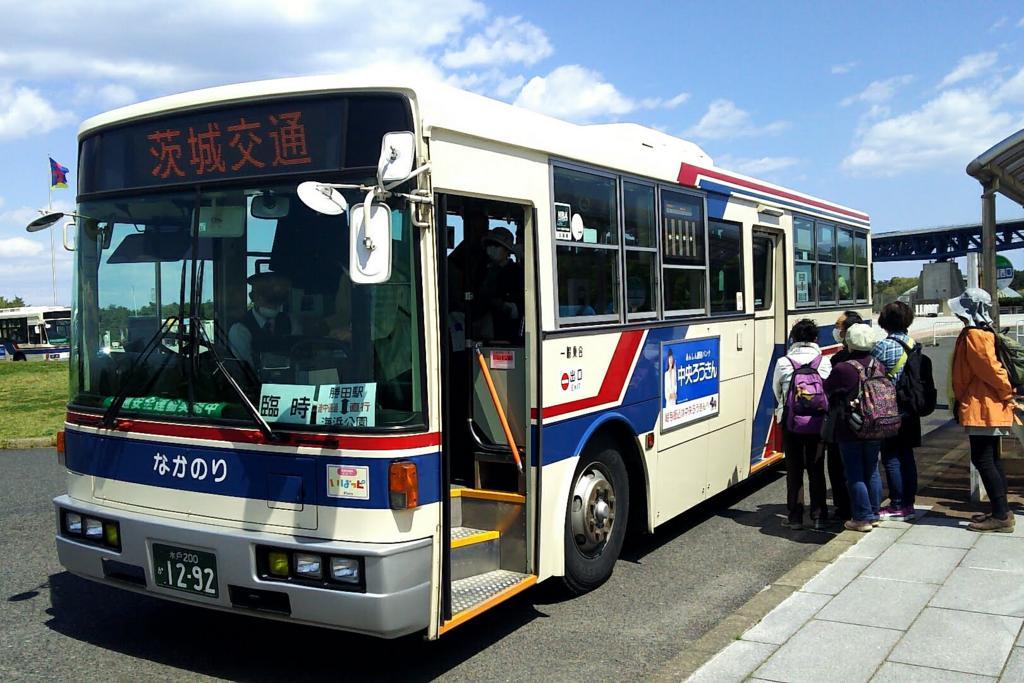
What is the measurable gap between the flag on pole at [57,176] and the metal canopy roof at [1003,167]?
8314 mm

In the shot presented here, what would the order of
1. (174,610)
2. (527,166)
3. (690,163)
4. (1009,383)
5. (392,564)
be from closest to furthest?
(392,564) < (527,166) < (174,610) < (1009,383) < (690,163)

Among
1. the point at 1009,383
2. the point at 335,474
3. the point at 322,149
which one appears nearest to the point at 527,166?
the point at 322,149

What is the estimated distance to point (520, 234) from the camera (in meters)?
5.46

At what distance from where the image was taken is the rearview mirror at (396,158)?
13.1 ft

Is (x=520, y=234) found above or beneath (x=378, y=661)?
above

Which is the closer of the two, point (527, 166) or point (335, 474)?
point (335, 474)

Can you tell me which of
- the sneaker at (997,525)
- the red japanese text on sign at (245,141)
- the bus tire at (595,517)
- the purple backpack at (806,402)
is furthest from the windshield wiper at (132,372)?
the sneaker at (997,525)

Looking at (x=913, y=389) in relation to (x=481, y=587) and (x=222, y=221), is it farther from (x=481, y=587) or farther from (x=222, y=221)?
(x=222, y=221)

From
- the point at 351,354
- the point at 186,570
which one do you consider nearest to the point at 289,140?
the point at 351,354

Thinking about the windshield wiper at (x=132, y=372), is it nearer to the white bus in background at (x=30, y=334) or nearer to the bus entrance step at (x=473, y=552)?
the bus entrance step at (x=473, y=552)

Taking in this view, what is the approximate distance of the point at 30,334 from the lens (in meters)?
47.6

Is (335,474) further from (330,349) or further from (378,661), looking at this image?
(378,661)

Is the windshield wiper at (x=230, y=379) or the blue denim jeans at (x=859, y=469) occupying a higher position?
the windshield wiper at (x=230, y=379)

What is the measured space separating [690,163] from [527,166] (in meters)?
2.50
